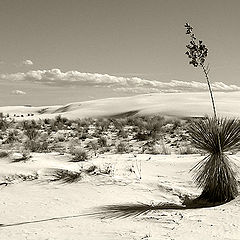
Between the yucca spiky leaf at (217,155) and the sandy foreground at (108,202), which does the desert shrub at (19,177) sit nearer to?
the sandy foreground at (108,202)

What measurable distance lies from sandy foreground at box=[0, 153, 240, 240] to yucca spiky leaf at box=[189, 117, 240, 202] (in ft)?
1.14

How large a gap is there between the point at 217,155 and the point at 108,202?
6.34 ft

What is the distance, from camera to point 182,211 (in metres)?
5.82

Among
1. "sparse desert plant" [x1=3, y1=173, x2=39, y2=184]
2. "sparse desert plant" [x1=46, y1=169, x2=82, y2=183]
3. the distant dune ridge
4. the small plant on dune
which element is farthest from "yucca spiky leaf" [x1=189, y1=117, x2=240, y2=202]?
the distant dune ridge

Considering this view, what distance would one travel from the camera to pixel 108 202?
6613 millimetres

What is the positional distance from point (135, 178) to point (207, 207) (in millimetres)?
2234

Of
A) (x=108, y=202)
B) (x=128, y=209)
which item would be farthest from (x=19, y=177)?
(x=128, y=209)

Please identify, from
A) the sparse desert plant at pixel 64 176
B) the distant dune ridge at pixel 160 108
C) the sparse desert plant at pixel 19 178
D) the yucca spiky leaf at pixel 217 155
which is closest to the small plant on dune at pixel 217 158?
the yucca spiky leaf at pixel 217 155

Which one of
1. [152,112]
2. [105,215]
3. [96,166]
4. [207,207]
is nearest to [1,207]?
[105,215]

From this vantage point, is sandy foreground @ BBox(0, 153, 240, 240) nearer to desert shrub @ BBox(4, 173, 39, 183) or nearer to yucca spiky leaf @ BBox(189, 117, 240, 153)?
desert shrub @ BBox(4, 173, 39, 183)

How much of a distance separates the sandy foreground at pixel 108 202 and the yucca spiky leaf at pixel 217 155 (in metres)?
0.35

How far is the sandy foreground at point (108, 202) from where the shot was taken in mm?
5055

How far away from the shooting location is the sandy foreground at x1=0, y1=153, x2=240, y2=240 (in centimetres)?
505

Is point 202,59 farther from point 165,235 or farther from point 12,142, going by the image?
point 12,142
